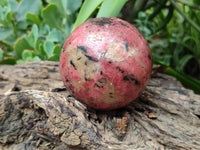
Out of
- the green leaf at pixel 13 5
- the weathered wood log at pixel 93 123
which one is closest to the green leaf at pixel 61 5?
the green leaf at pixel 13 5

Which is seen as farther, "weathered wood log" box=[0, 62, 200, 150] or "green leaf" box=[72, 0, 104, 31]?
"green leaf" box=[72, 0, 104, 31]

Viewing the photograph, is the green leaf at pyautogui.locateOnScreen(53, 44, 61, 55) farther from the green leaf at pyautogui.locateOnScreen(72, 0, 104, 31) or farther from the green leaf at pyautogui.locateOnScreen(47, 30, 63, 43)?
the green leaf at pyautogui.locateOnScreen(72, 0, 104, 31)

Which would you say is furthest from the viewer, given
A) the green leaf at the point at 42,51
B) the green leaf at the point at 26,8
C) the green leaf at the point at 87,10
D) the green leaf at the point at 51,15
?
the green leaf at the point at 26,8

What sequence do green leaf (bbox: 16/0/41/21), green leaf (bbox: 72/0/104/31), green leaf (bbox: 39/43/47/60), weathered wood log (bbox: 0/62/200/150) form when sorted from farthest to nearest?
green leaf (bbox: 16/0/41/21) → green leaf (bbox: 39/43/47/60) → green leaf (bbox: 72/0/104/31) → weathered wood log (bbox: 0/62/200/150)

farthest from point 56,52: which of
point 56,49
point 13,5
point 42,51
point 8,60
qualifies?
point 13,5

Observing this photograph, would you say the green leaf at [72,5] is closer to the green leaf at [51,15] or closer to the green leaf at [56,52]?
the green leaf at [51,15]

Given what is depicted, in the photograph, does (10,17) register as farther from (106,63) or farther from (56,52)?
(106,63)

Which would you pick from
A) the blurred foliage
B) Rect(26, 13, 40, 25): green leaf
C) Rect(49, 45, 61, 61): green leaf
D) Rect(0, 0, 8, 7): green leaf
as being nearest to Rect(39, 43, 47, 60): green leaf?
the blurred foliage

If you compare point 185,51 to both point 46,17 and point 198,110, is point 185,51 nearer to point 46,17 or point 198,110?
point 198,110
